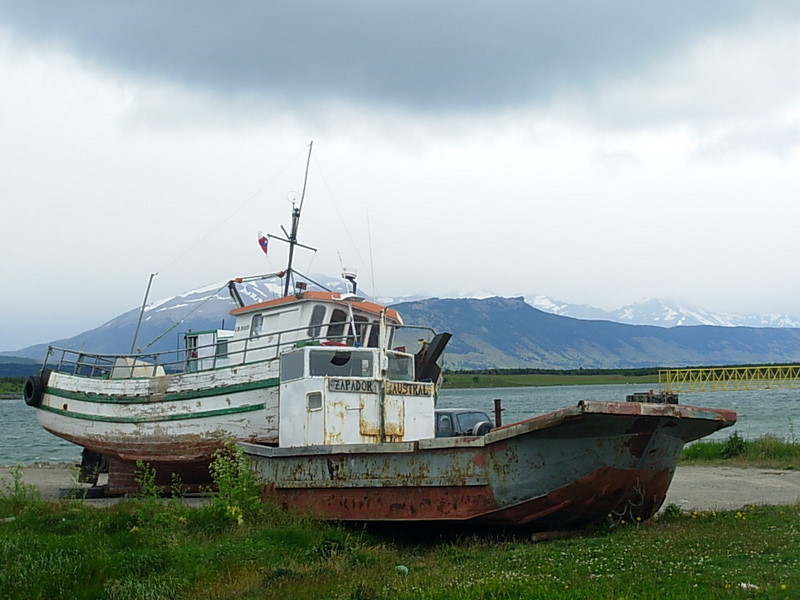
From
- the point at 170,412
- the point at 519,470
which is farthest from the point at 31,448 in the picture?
the point at 519,470

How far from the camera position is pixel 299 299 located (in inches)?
645

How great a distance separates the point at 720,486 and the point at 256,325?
33.5 ft

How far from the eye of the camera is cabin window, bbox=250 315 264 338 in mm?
17156

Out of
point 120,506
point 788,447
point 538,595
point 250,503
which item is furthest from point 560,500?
point 788,447

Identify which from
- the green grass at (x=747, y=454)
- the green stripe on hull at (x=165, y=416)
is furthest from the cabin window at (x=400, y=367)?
the green grass at (x=747, y=454)

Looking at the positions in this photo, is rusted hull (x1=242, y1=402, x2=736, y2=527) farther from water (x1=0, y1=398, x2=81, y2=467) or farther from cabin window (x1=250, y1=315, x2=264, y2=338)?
water (x1=0, y1=398, x2=81, y2=467)

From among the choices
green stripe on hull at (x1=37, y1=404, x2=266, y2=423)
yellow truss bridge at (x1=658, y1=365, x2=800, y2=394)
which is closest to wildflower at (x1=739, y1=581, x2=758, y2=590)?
green stripe on hull at (x1=37, y1=404, x2=266, y2=423)

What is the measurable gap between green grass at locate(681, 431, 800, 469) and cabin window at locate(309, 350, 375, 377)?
12052mm

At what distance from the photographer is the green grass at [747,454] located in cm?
2116

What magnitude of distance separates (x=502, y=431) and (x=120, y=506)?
6.14 m

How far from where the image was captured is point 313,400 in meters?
13.0

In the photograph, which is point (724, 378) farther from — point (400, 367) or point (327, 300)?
point (400, 367)

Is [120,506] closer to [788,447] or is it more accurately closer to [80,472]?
[80,472]

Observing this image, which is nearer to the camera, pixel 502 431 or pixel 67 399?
pixel 502 431
